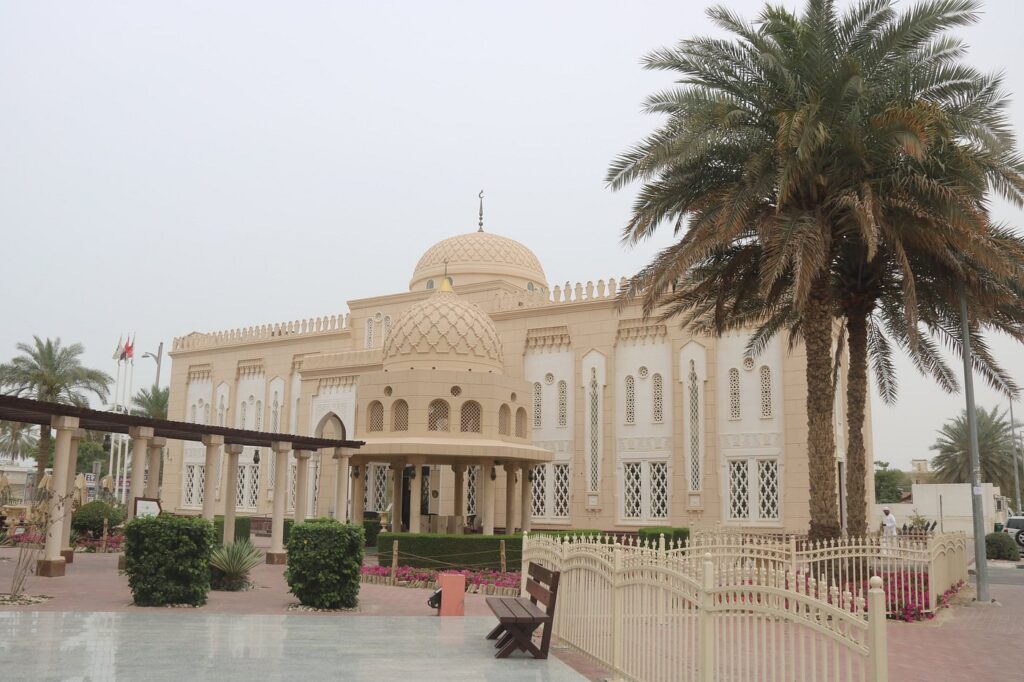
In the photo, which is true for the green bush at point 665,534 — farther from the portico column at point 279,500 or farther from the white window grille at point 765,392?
the portico column at point 279,500

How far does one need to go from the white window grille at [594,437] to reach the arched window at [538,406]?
6.10 feet

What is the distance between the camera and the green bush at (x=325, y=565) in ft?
39.5

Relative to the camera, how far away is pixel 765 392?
25.5m

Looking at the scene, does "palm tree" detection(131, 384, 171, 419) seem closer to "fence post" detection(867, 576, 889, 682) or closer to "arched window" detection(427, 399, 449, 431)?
"arched window" detection(427, 399, 449, 431)

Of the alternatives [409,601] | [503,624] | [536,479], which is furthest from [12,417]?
[536,479]

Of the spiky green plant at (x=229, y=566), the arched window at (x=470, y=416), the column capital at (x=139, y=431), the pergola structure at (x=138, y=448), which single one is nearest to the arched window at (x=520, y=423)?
the arched window at (x=470, y=416)

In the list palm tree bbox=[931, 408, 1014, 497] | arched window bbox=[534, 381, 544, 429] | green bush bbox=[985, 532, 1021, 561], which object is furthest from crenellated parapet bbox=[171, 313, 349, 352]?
palm tree bbox=[931, 408, 1014, 497]

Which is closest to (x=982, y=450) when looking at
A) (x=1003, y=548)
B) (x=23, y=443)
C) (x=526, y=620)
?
(x=1003, y=548)

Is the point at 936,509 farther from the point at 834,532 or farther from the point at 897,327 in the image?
the point at 834,532

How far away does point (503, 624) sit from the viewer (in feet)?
27.8

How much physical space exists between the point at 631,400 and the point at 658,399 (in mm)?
930

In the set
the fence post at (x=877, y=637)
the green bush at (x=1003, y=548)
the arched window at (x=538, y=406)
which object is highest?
the arched window at (x=538, y=406)

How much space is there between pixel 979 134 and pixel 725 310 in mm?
5710

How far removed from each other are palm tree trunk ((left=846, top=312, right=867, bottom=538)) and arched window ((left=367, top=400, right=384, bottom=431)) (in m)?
12.1
